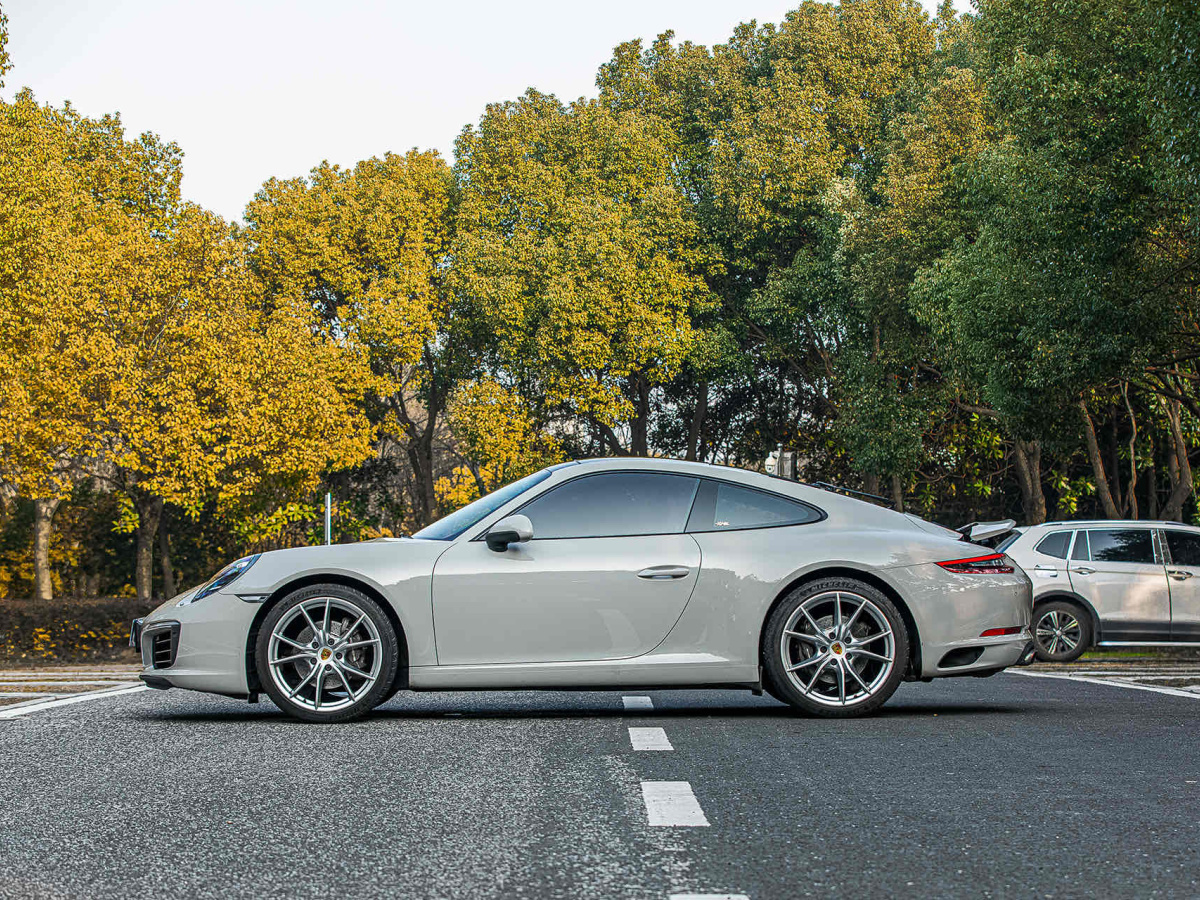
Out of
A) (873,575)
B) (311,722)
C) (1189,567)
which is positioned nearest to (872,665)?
(873,575)

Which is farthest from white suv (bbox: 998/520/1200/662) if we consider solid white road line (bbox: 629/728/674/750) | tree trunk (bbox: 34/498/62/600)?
tree trunk (bbox: 34/498/62/600)

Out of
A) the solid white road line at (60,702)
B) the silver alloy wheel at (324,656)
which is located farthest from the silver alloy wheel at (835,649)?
the solid white road line at (60,702)

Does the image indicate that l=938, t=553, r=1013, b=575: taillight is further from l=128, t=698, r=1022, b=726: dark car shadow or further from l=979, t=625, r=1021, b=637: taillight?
l=128, t=698, r=1022, b=726: dark car shadow

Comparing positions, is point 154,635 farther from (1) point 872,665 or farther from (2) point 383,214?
(2) point 383,214

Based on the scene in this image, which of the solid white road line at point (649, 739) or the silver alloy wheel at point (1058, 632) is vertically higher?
the silver alloy wheel at point (1058, 632)

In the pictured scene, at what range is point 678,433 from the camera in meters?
42.7

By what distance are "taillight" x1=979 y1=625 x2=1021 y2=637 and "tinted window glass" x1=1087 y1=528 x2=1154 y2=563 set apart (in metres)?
7.95

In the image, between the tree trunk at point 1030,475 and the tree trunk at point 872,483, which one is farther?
the tree trunk at point 872,483

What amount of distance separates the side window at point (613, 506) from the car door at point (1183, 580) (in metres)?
9.14

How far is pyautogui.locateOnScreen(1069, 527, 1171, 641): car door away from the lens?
1499 cm

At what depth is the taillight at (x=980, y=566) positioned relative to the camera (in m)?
7.80

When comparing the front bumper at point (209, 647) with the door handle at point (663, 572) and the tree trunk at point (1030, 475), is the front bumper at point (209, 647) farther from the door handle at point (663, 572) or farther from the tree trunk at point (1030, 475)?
the tree trunk at point (1030, 475)

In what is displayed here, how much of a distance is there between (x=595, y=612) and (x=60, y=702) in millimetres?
4035

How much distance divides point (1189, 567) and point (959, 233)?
45.9 feet
